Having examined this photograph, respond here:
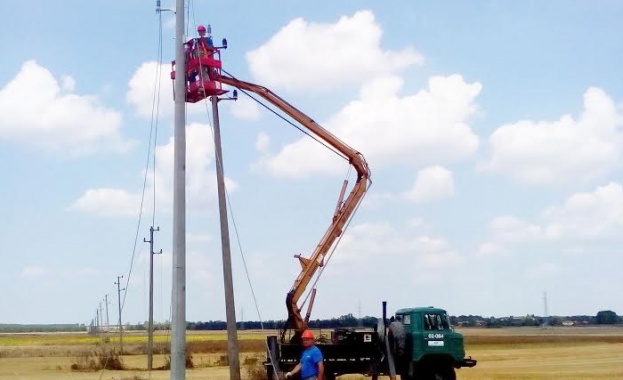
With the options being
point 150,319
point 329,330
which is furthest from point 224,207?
point 150,319

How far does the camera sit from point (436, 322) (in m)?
26.9

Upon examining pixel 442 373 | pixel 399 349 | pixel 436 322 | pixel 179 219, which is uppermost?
pixel 179 219

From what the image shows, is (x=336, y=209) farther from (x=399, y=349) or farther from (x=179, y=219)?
(x=179, y=219)

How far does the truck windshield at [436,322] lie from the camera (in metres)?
26.8

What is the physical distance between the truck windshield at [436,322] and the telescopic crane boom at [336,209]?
3764mm

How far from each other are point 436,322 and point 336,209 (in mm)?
4864

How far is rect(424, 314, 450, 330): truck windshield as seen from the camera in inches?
1053

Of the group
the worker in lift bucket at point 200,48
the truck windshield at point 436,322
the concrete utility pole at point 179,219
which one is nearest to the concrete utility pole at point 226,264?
the worker in lift bucket at point 200,48

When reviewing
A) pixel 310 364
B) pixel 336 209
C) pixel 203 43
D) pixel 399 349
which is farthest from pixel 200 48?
pixel 310 364

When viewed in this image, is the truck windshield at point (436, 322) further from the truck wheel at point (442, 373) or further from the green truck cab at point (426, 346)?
the truck wheel at point (442, 373)

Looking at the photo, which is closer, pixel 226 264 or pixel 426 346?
pixel 426 346

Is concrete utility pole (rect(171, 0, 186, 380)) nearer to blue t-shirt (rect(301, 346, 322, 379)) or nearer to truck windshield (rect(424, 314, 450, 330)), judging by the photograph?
blue t-shirt (rect(301, 346, 322, 379))

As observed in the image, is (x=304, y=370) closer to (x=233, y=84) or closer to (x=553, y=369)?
(x=233, y=84)

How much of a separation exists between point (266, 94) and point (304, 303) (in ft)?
23.2
